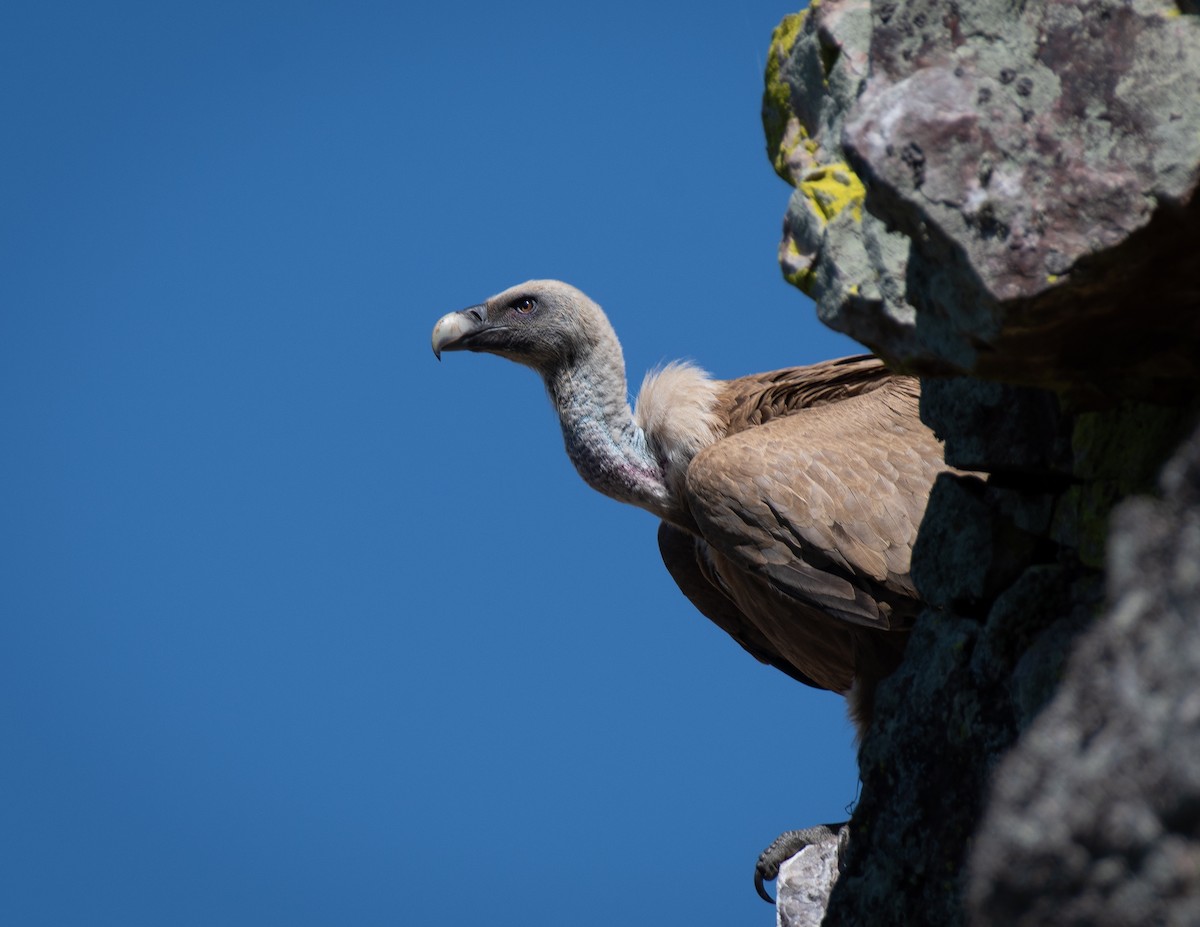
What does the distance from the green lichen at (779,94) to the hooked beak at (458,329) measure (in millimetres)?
3832

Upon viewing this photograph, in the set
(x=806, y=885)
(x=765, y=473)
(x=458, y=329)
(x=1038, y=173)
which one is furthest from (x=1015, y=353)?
(x=458, y=329)

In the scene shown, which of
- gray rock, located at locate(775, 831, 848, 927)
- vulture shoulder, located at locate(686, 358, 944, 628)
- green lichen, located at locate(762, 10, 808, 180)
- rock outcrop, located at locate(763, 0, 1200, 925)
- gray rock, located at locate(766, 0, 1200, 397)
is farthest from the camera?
gray rock, located at locate(775, 831, 848, 927)

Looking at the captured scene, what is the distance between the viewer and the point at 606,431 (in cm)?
661

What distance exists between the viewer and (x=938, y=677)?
3457 mm

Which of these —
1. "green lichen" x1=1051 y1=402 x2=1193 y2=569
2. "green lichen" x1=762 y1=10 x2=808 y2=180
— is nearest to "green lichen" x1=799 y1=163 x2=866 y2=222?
"green lichen" x1=762 y1=10 x2=808 y2=180

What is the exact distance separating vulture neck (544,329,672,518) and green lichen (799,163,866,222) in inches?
146

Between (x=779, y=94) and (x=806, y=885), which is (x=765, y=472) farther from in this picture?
(x=779, y=94)

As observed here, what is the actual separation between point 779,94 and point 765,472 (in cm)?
258

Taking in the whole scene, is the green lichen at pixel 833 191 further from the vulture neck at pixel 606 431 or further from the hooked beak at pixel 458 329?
the hooked beak at pixel 458 329

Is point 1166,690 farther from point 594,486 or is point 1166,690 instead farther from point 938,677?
point 594,486

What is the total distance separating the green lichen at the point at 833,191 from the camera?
8.89 ft

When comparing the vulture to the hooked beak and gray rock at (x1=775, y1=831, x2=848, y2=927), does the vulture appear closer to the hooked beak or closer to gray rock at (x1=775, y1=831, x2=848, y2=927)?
the hooked beak

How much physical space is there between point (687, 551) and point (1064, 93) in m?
4.97

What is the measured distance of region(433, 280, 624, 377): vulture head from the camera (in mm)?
6875
